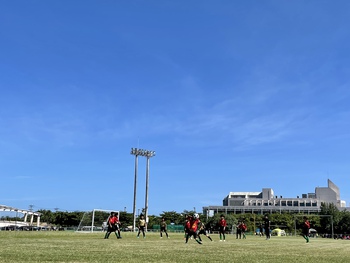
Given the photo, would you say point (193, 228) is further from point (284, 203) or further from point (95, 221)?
point (284, 203)

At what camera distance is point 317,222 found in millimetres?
126750

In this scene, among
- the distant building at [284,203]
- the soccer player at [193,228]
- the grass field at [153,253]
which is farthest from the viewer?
the distant building at [284,203]

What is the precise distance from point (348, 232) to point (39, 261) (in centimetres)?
12186

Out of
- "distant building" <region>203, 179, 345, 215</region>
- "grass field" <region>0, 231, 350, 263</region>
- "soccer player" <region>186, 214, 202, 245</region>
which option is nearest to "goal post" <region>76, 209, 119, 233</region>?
"soccer player" <region>186, 214, 202, 245</region>

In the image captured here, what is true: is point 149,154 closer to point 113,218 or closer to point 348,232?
point 113,218

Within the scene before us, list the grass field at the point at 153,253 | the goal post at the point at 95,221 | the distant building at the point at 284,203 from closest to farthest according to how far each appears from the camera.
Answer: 1. the grass field at the point at 153,253
2. the goal post at the point at 95,221
3. the distant building at the point at 284,203

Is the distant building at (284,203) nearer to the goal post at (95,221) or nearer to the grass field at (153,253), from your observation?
the goal post at (95,221)

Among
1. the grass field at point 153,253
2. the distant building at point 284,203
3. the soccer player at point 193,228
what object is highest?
the distant building at point 284,203

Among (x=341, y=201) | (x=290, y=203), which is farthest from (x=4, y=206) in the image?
(x=341, y=201)

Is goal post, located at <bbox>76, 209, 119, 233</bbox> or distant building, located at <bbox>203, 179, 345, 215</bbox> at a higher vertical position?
distant building, located at <bbox>203, 179, 345, 215</bbox>

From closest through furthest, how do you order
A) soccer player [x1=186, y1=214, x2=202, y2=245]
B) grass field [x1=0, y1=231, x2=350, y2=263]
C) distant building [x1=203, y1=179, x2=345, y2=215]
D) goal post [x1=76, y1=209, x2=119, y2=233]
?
grass field [x1=0, y1=231, x2=350, y2=263] < soccer player [x1=186, y1=214, x2=202, y2=245] < goal post [x1=76, y1=209, x2=119, y2=233] < distant building [x1=203, y1=179, x2=345, y2=215]

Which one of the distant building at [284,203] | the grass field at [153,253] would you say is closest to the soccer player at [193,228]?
the grass field at [153,253]

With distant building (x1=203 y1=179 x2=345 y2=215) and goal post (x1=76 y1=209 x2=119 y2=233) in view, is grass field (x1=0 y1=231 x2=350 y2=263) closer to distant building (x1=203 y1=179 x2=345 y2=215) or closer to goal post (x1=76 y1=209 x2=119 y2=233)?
goal post (x1=76 y1=209 x2=119 y2=233)

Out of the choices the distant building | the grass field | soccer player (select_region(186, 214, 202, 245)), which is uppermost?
the distant building
